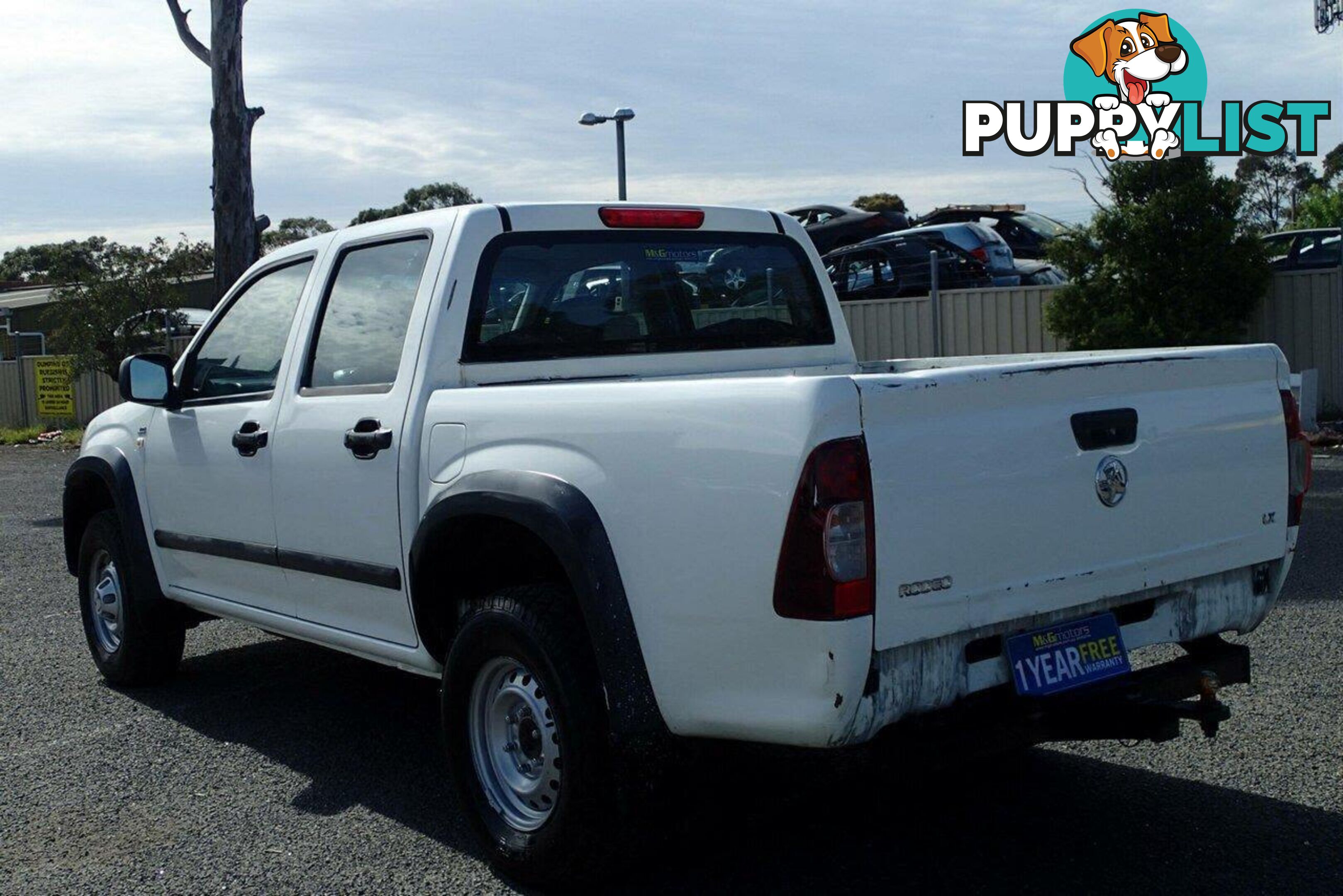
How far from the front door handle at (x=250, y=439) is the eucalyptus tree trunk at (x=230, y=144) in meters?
9.25

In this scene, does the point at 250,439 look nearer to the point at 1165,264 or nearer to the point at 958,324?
the point at 1165,264

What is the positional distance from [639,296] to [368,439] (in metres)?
1.16

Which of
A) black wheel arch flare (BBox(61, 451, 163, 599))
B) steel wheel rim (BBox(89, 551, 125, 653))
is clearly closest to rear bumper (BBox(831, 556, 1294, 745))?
black wheel arch flare (BBox(61, 451, 163, 599))

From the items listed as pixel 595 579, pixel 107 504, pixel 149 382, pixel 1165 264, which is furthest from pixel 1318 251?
pixel 595 579

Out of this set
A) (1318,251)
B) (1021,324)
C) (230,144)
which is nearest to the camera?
(230,144)

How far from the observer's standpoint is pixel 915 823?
4355mm

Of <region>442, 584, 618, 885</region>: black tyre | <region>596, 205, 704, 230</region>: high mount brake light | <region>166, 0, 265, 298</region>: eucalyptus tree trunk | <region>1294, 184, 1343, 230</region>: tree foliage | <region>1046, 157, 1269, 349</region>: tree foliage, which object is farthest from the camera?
<region>1294, 184, 1343, 230</region>: tree foliage

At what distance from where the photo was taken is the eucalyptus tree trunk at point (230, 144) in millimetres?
14000

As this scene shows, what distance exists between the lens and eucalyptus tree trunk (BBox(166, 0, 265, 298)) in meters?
14.0

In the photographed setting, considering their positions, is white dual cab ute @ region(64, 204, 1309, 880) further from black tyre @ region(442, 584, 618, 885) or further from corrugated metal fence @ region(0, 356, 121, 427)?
corrugated metal fence @ region(0, 356, 121, 427)

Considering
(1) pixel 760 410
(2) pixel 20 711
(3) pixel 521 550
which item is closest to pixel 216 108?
(2) pixel 20 711

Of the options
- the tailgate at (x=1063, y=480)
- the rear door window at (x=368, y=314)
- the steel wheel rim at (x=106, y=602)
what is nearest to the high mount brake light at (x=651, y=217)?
the rear door window at (x=368, y=314)

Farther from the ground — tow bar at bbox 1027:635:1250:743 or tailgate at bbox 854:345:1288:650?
tailgate at bbox 854:345:1288:650

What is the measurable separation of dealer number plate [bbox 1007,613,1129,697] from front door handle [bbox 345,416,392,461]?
2078 mm
